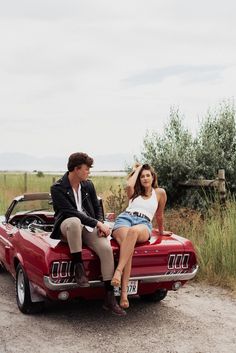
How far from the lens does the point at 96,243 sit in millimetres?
5293

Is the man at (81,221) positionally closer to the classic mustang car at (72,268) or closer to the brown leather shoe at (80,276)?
the brown leather shoe at (80,276)

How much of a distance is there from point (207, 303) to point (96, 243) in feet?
6.65

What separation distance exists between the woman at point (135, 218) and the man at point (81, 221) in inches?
4.7

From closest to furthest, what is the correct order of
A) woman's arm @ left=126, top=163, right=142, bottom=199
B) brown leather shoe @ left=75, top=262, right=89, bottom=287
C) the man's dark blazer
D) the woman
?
brown leather shoe @ left=75, top=262, right=89, bottom=287, the woman, the man's dark blazer, woman's arm @ left=126, top=163, right=142, bottom=199

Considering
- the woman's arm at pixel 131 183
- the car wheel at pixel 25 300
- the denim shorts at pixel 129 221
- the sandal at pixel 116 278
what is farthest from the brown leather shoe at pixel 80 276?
the woman's arm at pixel 131 183

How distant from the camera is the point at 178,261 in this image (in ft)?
18.7

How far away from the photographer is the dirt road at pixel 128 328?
16.0ft

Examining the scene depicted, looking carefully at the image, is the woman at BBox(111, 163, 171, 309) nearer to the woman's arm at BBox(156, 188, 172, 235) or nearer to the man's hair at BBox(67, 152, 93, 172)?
the woman's arm at BBox(156, 188, 172, 235)

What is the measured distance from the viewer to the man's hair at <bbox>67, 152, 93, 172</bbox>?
5.66m

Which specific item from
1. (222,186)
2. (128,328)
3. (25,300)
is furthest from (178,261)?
(222,186)

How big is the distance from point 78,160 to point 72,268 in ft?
3.82

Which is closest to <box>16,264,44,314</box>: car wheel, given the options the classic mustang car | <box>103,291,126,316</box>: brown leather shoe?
the classic mustang car

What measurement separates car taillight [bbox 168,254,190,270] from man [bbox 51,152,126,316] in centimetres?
73

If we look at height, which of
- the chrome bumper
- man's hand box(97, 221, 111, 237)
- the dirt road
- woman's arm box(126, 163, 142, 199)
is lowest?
the dirt road
